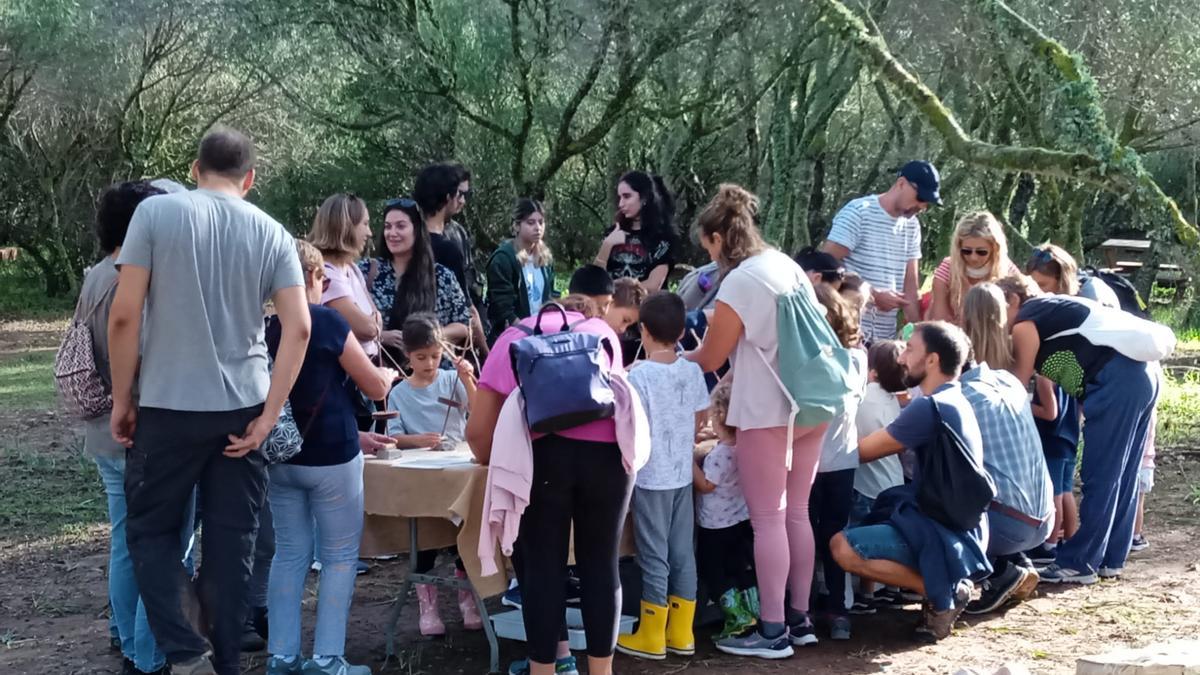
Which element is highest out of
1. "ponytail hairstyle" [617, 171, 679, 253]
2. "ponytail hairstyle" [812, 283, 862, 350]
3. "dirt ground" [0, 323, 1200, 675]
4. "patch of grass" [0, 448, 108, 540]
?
"ponytail hairstyle" [617, 171, 679, 253]

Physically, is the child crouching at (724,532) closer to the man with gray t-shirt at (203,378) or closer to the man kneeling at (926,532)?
the man kneeling at (926,532)

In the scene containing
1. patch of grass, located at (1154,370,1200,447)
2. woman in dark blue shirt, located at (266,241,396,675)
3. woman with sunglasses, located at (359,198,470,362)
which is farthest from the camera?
patch of grass, located at (1154,370,1200,447)

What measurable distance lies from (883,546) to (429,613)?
1.90 meters

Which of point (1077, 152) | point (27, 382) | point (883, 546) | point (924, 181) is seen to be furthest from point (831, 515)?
point (27, 382)

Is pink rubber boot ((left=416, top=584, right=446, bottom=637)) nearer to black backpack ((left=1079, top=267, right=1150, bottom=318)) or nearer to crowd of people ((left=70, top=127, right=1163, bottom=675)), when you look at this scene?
crowd of people ((left=70, top=127, right=1163, bottom=675))

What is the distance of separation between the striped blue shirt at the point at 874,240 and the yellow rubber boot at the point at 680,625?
8.34 ft

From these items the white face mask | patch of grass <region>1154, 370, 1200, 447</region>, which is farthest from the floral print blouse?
patch of grass <region>1154, 370, 1200, 447</region>

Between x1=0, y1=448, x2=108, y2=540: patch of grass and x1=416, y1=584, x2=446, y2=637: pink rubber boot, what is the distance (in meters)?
2.90

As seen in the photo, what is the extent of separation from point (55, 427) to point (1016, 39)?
8069 millimetres

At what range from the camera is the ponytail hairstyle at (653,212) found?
7172mm

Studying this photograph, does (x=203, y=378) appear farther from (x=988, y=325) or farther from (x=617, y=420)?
(x=988, y=325)

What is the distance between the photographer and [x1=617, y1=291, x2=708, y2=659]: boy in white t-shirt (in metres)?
4.94

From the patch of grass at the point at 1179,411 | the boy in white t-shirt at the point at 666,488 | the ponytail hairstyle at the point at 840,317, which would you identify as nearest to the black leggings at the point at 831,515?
the ponytail hairstyle at the point at 840,317

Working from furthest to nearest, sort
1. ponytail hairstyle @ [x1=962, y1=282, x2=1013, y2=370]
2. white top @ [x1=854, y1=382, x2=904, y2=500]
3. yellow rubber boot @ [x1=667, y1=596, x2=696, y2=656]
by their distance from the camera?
ponytail hairstyle @ [x1=962, y1=282, x2=1013, y2=370], white top @ [x1=854, y1=382, x2=904, y2=500], yellow rubber boot @ [x1=667, y1=596, x2=696, y2=656]
